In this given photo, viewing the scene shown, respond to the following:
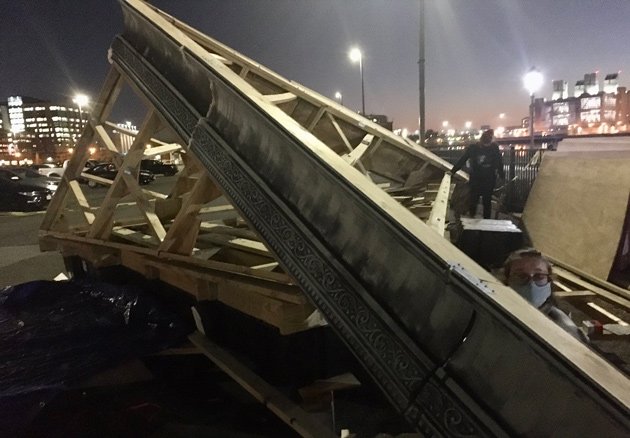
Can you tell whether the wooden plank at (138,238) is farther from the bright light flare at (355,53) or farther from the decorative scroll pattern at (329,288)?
the bright light flare at (355,53)

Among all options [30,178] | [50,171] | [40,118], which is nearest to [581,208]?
[30,178]

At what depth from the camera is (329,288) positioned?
211 cm

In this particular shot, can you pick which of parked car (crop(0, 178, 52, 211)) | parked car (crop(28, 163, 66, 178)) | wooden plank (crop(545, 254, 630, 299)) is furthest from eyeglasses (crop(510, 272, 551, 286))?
parked car (crop(28, 163, 66, 178))

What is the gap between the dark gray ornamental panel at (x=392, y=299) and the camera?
1367 mm

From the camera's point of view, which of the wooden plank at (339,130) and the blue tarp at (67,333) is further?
the wooden plank at (339,130)

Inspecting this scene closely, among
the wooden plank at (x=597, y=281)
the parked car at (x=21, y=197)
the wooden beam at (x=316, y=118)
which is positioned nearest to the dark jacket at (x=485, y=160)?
the wooden plank at (x=597, y=281)

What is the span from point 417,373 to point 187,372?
125 inches

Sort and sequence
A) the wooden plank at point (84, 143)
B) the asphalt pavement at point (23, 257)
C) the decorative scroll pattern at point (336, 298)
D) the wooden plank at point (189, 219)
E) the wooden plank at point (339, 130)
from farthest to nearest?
the asphalt pavement at point (23, 257) → the wooden plank at point (339, 130) → the wooden plank at point (84, 143) → the wooden plank at point (189, 219) → the decorative scroll pattern at point (336, 298)

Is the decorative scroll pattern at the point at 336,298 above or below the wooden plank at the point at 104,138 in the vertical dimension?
below

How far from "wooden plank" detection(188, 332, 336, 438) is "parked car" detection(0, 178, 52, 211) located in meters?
14.9

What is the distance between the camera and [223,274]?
3.58 metres

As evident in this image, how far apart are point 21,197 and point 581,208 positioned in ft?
57.8

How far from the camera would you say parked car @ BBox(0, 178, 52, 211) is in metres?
15.5

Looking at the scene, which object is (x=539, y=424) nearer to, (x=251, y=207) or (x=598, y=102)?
(x=251, y=207)
